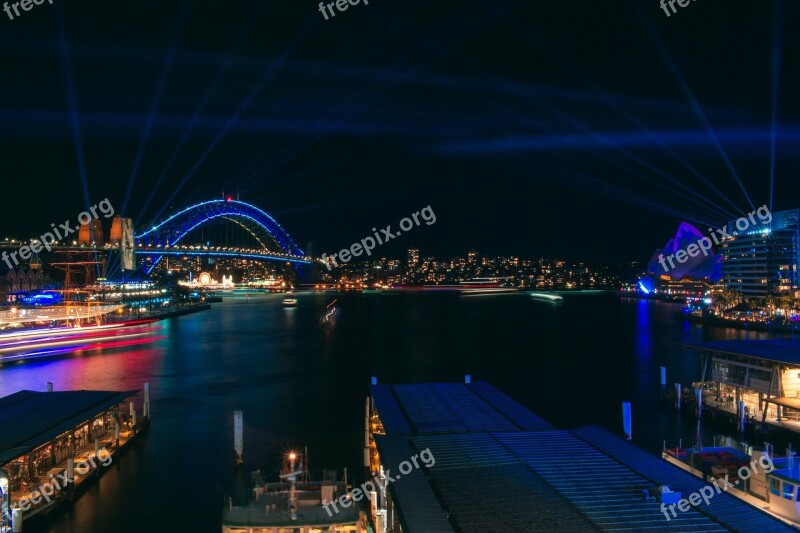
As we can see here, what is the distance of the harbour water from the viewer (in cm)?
818

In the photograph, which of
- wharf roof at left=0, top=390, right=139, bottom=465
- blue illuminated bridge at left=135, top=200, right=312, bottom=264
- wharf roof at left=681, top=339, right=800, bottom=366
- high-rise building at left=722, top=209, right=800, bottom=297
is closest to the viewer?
wharf roof at left=0, top=390, right=139, bottom=465

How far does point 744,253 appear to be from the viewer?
43.7 m

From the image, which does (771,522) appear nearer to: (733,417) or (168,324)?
(733,417)

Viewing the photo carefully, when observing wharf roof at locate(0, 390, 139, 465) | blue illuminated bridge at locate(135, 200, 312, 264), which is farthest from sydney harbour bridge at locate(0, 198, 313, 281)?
wharf roof at locate(0, 390, 139, 465)

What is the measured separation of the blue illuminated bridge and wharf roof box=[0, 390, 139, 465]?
36.1 meters

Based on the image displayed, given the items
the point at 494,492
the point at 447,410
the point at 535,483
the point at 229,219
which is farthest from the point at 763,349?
the point at 229,219

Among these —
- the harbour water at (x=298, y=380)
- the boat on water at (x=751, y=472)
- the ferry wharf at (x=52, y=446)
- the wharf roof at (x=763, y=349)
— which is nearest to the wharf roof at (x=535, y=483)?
the boat on water at (x=751, y=472)

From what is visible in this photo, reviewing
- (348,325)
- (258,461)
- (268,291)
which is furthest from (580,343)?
(268,291)

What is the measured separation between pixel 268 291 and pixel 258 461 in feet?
218

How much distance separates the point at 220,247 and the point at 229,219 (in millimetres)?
5328

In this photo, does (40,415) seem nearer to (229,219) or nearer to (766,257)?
(766,257)

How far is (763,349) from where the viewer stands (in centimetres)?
1142

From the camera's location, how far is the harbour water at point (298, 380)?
8.18 m

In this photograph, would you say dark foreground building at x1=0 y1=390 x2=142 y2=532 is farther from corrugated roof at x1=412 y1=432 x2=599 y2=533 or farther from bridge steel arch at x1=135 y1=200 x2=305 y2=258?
bridge steel arch at x1=135 y1=200 x2=305 y2=258
